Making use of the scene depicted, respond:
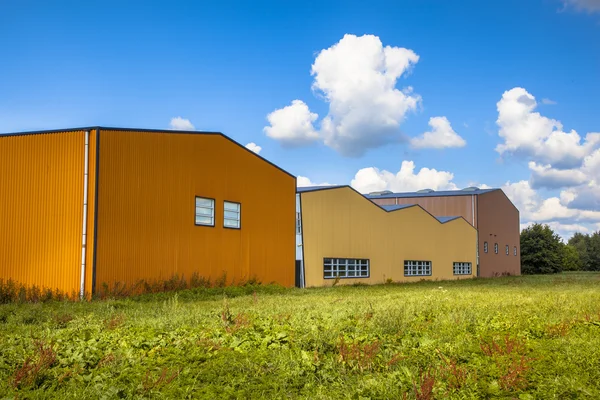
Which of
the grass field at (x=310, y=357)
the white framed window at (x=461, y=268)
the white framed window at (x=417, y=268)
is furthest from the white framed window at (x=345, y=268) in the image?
the grass field at (x=310, y=357)

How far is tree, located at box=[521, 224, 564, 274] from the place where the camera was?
63.6 meters

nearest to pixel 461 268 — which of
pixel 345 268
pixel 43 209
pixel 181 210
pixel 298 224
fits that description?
pixel 345 268

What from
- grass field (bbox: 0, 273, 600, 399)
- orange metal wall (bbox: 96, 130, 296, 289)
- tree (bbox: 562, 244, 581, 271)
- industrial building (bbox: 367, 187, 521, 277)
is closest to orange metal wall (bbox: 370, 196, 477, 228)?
industrial building (bbox: 367, 187, 521, 277)

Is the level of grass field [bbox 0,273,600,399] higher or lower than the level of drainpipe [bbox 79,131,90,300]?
lower

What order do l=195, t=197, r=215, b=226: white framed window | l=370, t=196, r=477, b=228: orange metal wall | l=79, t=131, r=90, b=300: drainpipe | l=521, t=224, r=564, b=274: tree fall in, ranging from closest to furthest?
l=79, t=131, r=90, b=300: drainpipe → l=195, t=197, r=215, b=226: white framed window → l=370, t=196, r=477, b=228: orange metal wall → l=521, t=224, r=564, b=274: tree

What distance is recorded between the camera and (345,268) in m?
27.7

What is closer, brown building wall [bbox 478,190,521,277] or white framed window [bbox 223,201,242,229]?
Answer: white framed window [bbox 223,201,242,229]

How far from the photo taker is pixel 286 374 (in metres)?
6.27

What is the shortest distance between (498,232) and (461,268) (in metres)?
10.6

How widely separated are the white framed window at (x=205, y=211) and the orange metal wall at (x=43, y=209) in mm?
4297

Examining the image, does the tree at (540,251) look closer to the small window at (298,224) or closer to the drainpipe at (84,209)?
the small window at (298,224)

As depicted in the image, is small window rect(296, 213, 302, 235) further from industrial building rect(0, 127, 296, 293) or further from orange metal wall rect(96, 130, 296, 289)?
industrial building rect(0, 127, 296, 293)

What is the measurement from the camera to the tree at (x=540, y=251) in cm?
6359

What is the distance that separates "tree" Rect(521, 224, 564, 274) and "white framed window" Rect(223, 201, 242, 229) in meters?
52.1
